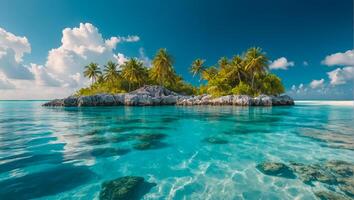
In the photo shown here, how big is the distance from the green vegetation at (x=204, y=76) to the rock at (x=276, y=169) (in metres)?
38.7

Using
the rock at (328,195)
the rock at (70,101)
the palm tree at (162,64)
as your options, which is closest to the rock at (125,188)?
the rock at (328,195)

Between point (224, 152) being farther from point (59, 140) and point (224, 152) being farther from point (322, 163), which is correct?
point (59, 140)

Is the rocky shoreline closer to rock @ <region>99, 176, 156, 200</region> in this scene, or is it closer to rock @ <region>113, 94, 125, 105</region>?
rock @ <region>113, 94, 125, 105</region>

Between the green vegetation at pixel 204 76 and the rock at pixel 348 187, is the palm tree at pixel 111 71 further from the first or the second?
the rock at pixel 348 187

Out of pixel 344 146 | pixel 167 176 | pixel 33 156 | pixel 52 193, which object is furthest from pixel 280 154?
pixel 33 156

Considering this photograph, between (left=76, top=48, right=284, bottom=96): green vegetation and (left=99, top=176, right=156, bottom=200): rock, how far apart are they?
4073 cm

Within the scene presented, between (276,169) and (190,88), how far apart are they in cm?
5637

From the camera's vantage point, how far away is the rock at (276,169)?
15.9ft

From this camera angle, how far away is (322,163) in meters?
5.64

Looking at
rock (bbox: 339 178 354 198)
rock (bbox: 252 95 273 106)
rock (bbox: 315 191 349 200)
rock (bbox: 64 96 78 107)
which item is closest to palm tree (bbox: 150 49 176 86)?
rock (bbox: 64 96 78 107)

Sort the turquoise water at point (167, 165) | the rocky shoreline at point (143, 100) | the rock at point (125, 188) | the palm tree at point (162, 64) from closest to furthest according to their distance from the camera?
1. the rock at point (125, 188)
2. the turquoise water at point (167, 165)
3. the rocky shoreline at point (143, 100)
4. the palm tree at point (162, 64)

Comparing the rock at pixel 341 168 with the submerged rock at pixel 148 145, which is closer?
the rock at pixel 341 168

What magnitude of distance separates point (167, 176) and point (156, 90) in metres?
44.6

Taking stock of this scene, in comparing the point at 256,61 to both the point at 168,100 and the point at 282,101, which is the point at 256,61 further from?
the point at 168,100
